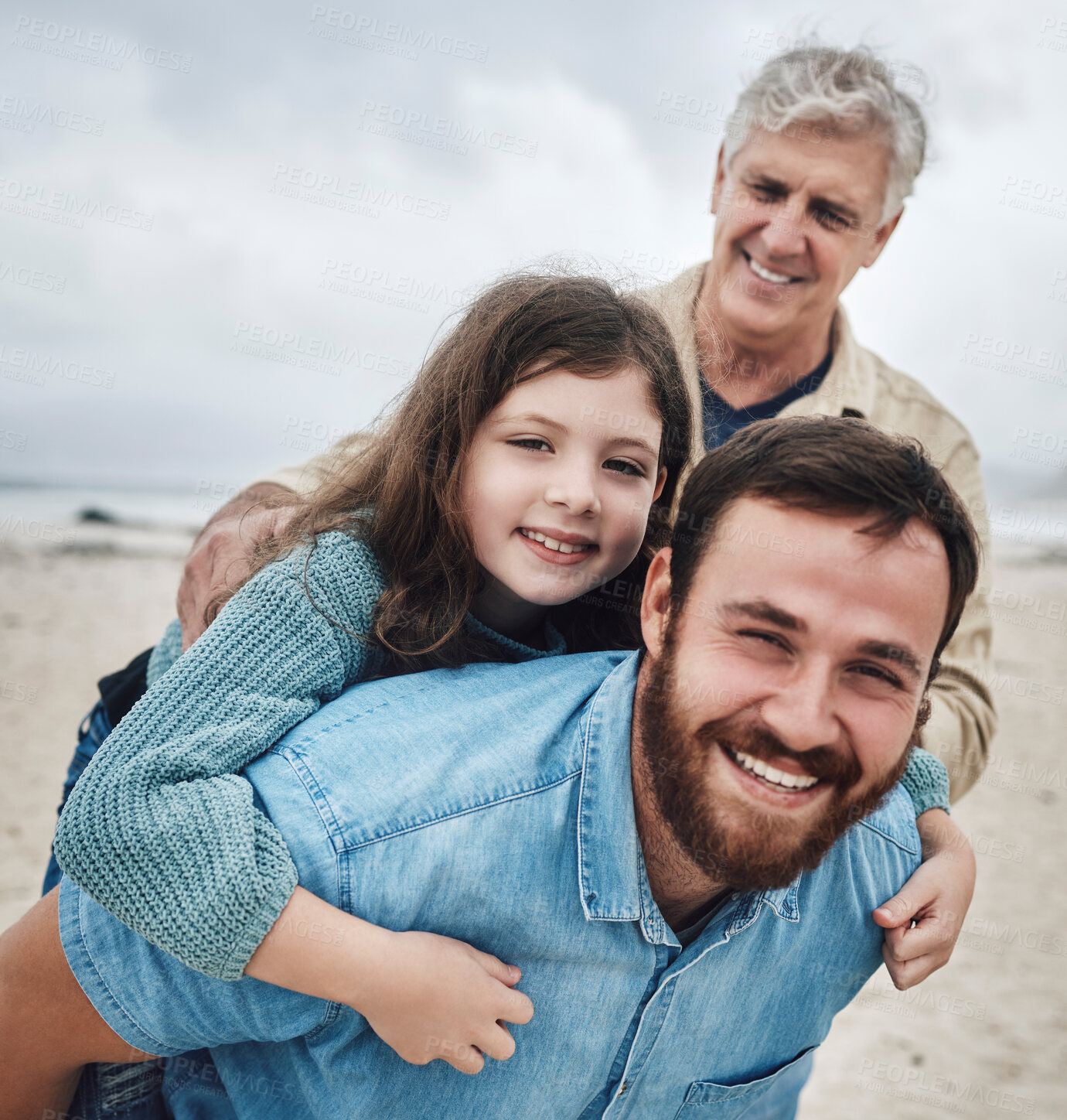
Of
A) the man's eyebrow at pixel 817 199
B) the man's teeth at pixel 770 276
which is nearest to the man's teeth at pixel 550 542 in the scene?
the man's teeth at pixel 770 276

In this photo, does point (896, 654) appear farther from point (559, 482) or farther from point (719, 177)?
point (719, 177)

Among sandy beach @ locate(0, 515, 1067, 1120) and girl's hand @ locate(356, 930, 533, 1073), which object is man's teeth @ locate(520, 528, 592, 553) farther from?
sandy beach @ locate(0, 515, 1067, 1120)

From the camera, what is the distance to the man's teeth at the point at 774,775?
1.69m

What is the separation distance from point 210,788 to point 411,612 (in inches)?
25.8

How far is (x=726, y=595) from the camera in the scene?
1.75 metres

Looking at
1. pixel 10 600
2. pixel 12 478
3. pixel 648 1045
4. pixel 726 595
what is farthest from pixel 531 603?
pixel 12 478

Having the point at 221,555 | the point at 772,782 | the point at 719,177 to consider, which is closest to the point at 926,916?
the point at 772,782

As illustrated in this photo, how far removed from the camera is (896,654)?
171 cm

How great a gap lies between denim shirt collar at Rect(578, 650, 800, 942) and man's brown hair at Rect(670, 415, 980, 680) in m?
0.28

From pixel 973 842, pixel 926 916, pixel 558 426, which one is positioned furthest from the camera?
pixel 973 842

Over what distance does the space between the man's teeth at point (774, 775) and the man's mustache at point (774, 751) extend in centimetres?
1

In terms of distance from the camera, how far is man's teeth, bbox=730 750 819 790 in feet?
5.54

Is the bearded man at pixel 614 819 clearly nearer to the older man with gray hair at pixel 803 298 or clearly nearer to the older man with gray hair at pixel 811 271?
the older man with gray hair at pixel 803 298

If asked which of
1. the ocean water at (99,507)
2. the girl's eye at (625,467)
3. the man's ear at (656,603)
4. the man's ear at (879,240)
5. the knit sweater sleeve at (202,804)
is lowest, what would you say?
the ocean water at (99,507)
